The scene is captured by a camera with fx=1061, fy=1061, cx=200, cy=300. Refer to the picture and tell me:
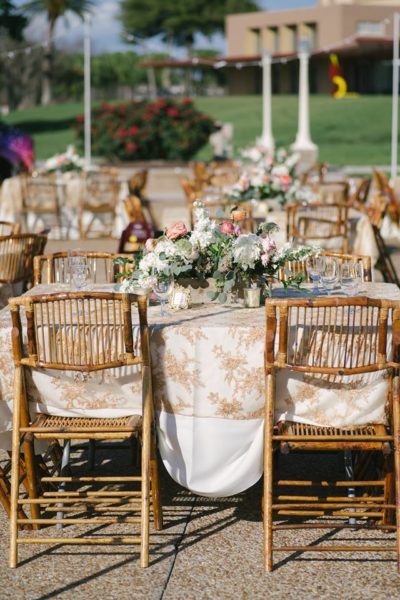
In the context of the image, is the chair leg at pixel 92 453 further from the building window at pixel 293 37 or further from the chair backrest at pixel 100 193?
the building window at pixel 293 37

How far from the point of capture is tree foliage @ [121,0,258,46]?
72312 mm

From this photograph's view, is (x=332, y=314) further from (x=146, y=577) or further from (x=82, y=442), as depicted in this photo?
(x=82, y=442)

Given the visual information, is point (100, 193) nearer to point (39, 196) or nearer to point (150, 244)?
point (39, 196)

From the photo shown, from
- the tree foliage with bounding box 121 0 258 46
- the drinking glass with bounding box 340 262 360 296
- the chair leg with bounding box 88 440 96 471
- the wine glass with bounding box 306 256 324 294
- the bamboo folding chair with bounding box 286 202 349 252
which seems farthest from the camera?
the tree foliage with bounding box 121 0 258 46

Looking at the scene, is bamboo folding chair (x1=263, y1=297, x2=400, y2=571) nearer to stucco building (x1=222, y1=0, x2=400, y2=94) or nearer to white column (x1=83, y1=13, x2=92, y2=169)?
white column (x1=83, y1=13, x2=92, y2=169)

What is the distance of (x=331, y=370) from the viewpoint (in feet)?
12.2

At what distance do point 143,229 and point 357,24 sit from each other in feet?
169

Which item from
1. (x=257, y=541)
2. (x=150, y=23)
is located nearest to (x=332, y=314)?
(x=257, y=541)

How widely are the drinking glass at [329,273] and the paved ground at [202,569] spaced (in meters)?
1.01

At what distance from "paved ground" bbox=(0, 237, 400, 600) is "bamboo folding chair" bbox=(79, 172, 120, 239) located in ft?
27.2

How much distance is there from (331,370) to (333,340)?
0.12 metres

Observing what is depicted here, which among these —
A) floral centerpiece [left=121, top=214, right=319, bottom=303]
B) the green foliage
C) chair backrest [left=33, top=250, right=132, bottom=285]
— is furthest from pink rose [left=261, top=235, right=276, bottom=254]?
the green foliage

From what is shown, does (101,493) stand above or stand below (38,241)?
below

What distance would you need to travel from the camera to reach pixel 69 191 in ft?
40.1
